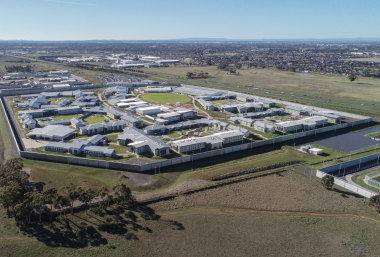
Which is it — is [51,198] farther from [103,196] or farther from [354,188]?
[354,188]

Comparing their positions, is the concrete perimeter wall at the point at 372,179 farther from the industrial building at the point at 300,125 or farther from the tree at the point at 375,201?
the industrial building at the point at 300,125

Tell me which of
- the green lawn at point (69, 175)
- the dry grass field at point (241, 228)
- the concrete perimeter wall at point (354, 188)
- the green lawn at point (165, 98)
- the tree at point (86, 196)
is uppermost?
the green lawn at point (165, 98)

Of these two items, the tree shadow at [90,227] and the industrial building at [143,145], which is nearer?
the tree shadow at [90,227]

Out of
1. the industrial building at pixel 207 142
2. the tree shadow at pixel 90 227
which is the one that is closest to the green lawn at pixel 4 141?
the tree shadow at pixel 90 227

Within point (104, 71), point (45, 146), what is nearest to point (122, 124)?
point (45, 146)

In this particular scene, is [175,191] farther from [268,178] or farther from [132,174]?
[268,178]

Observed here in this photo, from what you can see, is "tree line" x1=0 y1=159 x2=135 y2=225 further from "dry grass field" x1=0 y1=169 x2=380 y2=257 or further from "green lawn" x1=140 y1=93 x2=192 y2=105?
"green lawn" x1=140 y1=93 x2=192 y2=105

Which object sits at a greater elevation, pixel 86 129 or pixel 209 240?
pixel 86 129
